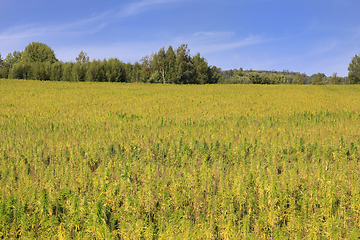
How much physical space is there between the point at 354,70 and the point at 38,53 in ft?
348

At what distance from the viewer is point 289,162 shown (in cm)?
734

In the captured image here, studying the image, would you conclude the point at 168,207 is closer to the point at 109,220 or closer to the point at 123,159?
the point at 109,220

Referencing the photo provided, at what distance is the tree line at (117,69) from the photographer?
49.1m

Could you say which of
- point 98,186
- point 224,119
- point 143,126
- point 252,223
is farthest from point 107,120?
point 252,223

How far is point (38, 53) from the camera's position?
7206cm

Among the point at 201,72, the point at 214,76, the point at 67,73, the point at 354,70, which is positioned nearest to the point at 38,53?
the point at 67,73

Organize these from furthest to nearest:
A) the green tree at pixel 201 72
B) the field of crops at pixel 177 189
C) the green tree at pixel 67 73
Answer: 1. the green tree at pixel 201 72
2. the green tree at pixel 67 73
3. the field of crops at pixel 177 189

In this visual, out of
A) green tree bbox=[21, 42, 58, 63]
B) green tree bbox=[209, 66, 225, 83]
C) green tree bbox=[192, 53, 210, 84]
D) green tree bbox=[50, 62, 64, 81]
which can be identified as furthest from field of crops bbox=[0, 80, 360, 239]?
green tree bbox=[209, 66, 225, 83]

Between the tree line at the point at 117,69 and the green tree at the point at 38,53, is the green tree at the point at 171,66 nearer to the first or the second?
the tree line at the point at 117,69

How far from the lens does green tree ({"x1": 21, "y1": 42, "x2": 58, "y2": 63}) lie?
71.6 meters

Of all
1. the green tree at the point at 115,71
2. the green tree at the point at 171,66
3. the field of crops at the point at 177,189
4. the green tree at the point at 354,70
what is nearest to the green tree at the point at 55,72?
the green tree at the point at 115,71

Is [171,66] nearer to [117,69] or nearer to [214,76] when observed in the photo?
[117,69]

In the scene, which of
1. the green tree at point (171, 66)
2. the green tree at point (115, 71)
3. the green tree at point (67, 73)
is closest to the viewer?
the green tree at point (67, 73)

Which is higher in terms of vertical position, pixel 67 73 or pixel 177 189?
pixel 67 73
